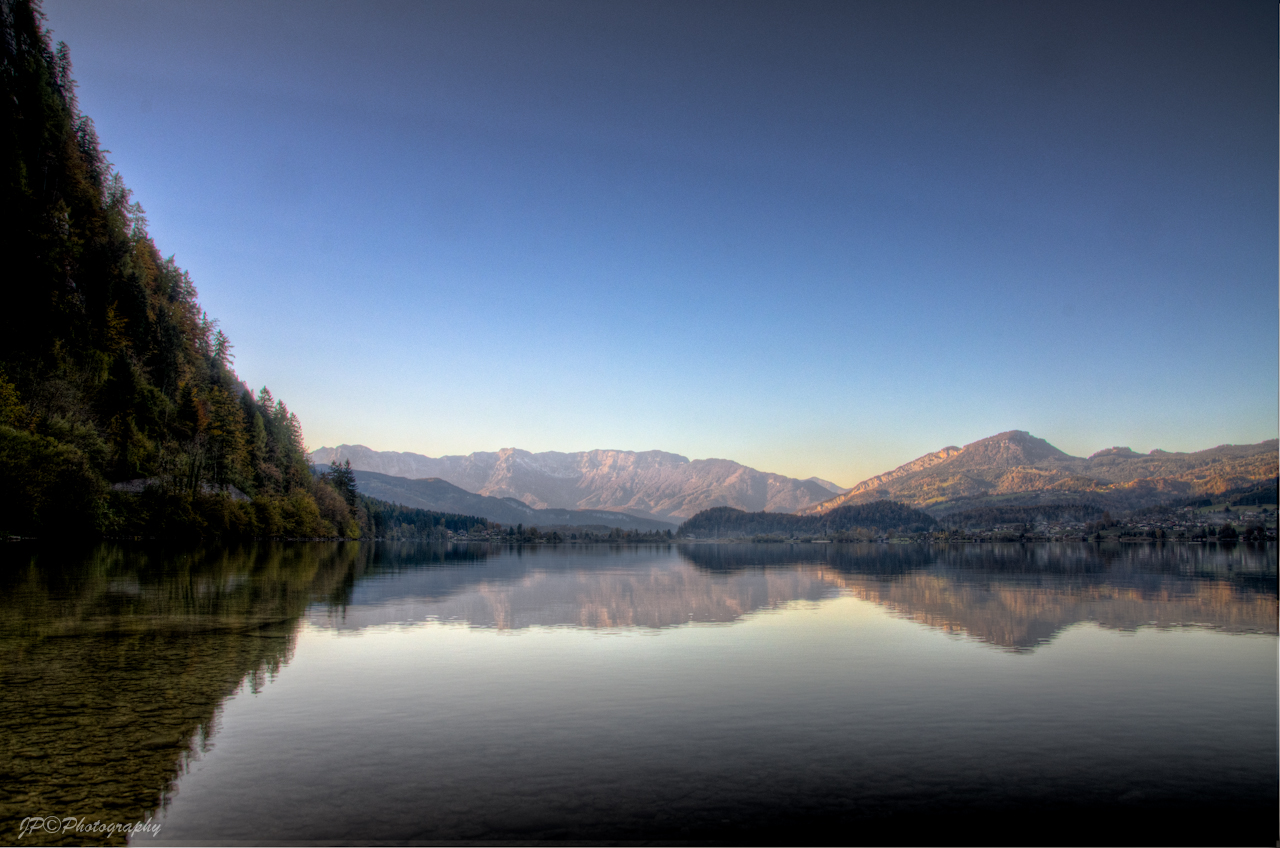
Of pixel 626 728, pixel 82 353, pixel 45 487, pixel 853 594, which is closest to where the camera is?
pixel 626 728

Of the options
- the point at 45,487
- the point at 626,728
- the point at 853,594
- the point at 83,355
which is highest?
the point at 83,355

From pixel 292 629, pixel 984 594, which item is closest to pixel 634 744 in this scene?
pixel 292 629

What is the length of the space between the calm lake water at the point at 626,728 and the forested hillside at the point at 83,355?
210ft

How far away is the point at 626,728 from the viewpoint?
1712 centimetres

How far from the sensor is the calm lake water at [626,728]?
37.9ft

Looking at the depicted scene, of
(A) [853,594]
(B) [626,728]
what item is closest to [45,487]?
(A) [853,594]

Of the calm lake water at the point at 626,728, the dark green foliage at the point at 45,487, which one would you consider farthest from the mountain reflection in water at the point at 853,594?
the dark green foliage at the point at 45,487

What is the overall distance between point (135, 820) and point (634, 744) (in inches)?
357

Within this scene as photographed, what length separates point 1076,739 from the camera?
1661 cm

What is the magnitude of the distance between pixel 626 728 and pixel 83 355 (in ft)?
415

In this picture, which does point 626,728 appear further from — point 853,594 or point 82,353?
point 82,353

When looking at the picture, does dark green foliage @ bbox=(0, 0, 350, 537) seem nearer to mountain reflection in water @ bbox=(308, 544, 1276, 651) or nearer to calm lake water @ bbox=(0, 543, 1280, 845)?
mountain reflection in water @ bbox=(308, 544, 1276, 651)

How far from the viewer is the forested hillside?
89.0 metres

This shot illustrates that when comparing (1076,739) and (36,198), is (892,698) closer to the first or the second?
(1076,739)
